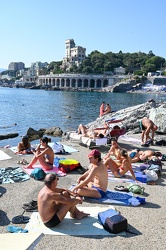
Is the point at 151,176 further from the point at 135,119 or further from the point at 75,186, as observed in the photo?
the point at 135,119

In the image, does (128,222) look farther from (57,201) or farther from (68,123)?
(68,123)

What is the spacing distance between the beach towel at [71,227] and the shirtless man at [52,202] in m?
0.13

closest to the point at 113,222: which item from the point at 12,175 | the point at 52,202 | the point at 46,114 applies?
the point at 52,202

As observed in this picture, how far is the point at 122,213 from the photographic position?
600cm

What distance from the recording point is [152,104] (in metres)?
21.5

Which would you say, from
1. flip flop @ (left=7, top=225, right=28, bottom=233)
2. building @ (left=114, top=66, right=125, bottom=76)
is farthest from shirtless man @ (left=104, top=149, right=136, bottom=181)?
building @ (left=114, top=66, right=125, bottom=76)

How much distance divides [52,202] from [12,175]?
3.58m

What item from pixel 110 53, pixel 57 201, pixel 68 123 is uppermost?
pixel 110 53

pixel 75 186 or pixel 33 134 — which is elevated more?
pixel 75 186

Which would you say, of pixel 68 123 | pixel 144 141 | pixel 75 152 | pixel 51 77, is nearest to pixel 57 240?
pixel 75 152

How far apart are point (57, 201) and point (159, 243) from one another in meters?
1.91

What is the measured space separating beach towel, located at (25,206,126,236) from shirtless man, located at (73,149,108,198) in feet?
2.86

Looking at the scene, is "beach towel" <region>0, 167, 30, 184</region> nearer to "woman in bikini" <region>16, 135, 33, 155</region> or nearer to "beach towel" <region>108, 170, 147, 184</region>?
"woman in bikini" <region>16, 135, 33, 155</region>

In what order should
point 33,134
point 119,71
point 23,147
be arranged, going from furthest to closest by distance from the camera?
point 119,71 → point 33,134 → point 23,147
